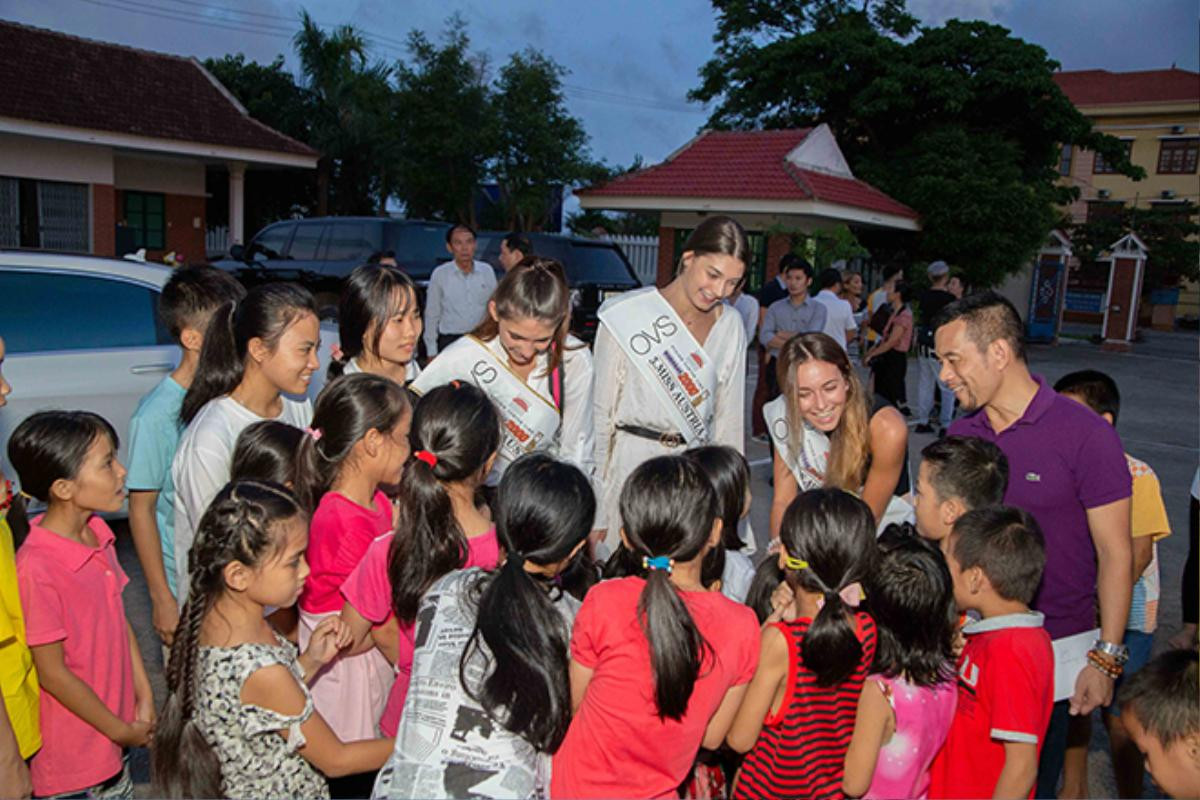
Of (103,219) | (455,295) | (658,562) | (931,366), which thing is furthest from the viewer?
(103,219)

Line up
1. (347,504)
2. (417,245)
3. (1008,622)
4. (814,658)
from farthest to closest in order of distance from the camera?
(417,245)
(347,504)
(1008,622)
(814,658)

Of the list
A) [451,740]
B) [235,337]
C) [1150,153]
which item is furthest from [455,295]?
[1150,153]

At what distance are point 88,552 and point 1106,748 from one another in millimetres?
3692

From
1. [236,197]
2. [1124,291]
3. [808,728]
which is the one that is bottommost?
[808,728]

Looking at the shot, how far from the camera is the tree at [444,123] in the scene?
22.6 meters

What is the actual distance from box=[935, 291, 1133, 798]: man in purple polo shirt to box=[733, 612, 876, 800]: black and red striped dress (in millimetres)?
766

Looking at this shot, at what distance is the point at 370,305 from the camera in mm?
3074

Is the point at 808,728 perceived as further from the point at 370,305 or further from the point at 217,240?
the point at 217,240

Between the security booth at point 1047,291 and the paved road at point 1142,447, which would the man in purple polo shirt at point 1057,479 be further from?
the security booth at point 1047,291

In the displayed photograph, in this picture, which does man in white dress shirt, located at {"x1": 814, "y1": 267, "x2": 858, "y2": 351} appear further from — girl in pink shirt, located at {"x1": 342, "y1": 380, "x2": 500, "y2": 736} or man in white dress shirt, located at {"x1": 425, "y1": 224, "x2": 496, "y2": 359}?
girl in pink shirt, located at {"x1": 342, "y1": 380, "x2": 500, "y2": 736}

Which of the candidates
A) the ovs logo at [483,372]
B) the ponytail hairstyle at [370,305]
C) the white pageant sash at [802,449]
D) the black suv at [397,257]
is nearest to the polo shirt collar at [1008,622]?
the white pageant sash at [802,449]

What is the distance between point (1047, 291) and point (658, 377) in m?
24.7

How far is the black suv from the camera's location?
10625mm

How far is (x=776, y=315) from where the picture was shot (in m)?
7.91
